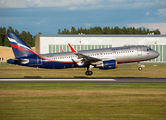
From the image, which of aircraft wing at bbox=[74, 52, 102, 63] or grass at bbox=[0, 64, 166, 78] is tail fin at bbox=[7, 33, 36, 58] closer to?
grass at bbox=[0, 64, 166, 78]

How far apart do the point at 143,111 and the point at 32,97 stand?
998 centimetres

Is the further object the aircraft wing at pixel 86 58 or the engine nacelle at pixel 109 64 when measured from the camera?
the aircraft wing at pixel 86 58

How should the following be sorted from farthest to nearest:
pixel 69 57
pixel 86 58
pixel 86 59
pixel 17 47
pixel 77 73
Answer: pixel 77 73 → pixel 69 57 → pixel 17 47 → pixel 86 59 → pixel 86 58

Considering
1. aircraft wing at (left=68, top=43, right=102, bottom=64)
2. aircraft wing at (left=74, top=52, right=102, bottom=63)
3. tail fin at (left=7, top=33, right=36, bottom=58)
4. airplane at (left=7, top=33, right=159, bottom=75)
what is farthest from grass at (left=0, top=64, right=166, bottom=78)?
tail fin at (left=7, top=33, right=36, bottom=58)

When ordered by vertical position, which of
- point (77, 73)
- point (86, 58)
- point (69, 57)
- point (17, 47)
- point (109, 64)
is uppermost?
point (17, 47)

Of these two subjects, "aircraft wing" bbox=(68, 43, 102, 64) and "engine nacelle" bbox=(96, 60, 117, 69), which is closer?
"engine nacelle" bbox=(96, 60, 117, 69)

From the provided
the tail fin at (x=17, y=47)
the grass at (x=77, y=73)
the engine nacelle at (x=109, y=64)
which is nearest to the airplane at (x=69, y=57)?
the tail fin at (x=17, y=47)

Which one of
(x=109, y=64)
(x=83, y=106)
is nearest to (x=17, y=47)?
(x=109, y=64)

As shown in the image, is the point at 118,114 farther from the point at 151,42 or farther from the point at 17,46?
the point at 151,42

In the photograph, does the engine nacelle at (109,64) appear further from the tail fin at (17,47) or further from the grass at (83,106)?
the grass at (83,106)

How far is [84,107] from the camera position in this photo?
17.4 metres

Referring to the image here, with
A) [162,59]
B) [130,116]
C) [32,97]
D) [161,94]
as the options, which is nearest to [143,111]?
[130,116]

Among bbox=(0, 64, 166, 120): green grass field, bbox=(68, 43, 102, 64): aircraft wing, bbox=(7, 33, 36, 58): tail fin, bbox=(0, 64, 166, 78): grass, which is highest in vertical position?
bbox=(7, 33, 36, 58): tail fin

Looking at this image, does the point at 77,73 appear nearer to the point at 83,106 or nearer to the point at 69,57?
the point at 69,57
